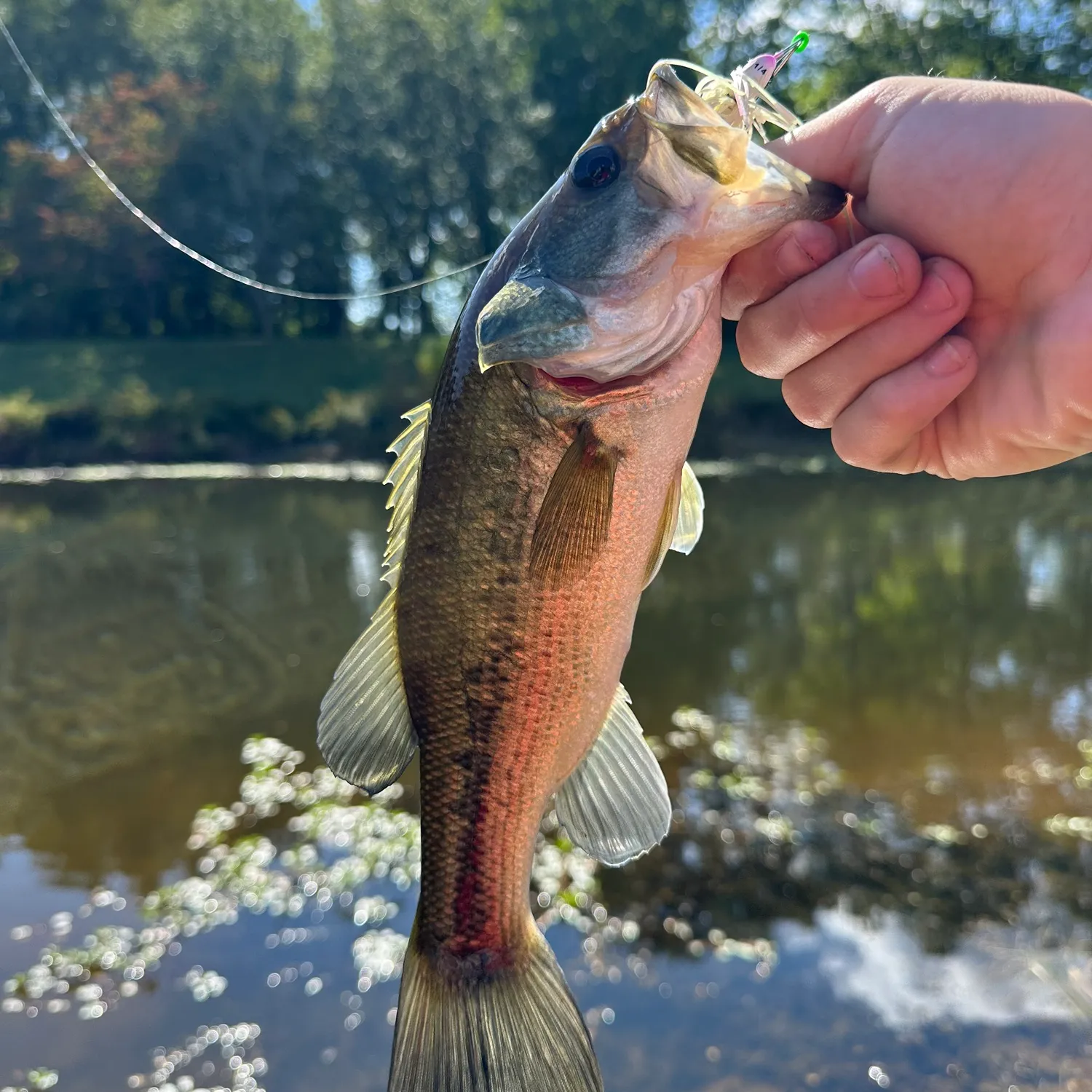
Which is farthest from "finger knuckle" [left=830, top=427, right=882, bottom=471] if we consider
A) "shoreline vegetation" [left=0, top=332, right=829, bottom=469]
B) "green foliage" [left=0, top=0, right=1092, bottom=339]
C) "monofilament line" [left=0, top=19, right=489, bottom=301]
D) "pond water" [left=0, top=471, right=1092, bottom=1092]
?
"green foliage" [left=0, top=0, right=1092, bottom=339]

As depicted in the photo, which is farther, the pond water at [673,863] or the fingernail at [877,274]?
the pond water at [673,863]

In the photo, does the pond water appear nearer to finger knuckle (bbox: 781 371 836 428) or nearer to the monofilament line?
finger knuckle (bbox: 781 371 836 428)

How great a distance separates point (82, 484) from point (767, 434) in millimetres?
16593

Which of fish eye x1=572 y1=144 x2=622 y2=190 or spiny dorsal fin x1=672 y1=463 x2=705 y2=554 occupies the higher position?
fish eye x1=572 y1=144 x2=622 y2=190

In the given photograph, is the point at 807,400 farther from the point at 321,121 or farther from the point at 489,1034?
the point at 321,121

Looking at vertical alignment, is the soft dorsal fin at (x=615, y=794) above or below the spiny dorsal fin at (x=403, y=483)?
below

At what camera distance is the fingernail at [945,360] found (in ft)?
6.49

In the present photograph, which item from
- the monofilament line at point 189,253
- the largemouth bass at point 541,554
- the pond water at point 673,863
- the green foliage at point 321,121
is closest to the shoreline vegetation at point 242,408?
the green foliage at point 321,121

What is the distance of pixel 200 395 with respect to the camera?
2664 cm

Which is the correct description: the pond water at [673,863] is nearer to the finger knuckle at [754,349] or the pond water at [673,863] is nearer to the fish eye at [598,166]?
the finger knuckle at [754,349]

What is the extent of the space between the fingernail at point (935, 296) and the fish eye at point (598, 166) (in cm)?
68

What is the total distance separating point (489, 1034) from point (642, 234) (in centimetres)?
171

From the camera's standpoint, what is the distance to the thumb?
1930mm

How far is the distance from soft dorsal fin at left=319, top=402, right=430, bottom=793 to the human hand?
2.84ft
